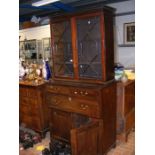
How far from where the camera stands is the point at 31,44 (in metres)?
4.88

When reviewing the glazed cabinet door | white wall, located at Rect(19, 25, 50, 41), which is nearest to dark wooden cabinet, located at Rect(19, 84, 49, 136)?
the glazed cabinet door

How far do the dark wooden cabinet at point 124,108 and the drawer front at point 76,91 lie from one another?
61cm

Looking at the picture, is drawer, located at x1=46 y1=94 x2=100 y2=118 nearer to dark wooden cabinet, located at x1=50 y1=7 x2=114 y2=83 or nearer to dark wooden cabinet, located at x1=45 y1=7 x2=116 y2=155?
dark wooden cabinet, located at x1=45 y1=7 x2=116 y2=155

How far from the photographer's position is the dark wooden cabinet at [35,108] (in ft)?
10.8

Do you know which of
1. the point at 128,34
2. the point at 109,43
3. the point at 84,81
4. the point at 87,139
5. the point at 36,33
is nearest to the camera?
the point at 87,139

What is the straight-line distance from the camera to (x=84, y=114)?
2703mm

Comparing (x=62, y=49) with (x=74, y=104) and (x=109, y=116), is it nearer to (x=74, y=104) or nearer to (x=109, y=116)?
(x=74, y=104)

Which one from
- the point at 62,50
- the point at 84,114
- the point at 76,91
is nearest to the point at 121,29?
the point at 62,50

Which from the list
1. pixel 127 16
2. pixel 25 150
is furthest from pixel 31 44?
pixel 25 150

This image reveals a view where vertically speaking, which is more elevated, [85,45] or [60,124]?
[85,45]

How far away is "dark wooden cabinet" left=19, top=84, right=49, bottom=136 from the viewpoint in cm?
330

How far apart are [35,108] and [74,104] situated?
880 mm

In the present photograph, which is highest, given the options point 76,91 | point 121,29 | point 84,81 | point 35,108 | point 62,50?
point 121,29
